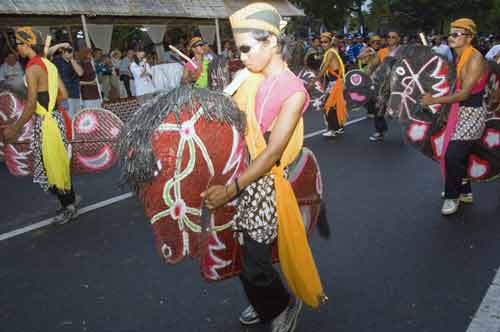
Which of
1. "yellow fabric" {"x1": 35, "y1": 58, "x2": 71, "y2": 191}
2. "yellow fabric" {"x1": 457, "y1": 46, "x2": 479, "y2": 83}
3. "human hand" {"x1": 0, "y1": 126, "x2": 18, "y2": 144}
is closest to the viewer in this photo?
"yellow fabric" {"x1": 457, "y1": 46, "x2": 479, "y2": 83}

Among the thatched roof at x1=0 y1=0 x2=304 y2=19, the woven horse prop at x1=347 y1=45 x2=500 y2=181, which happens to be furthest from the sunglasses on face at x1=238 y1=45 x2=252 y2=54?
the thatched roof at x1=0 y1=0 x2=304 y2=19

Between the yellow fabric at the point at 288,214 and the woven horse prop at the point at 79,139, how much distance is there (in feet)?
8.28

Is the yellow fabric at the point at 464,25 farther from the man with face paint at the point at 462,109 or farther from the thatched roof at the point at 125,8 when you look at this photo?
the thatched roof at the point at 125,8

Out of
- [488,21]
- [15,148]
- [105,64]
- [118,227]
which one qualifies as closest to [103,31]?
[105,64]

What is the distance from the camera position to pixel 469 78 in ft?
11.9

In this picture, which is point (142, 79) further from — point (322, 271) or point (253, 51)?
point (253, 51)

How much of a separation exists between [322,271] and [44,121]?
2907 mm

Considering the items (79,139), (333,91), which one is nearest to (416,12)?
(333,91)

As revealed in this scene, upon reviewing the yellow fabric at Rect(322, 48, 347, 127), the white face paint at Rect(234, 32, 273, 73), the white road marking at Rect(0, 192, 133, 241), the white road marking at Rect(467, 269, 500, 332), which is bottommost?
the white road marking at Rect(467, 269, 500, 332)

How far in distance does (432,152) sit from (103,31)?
36.8 ft

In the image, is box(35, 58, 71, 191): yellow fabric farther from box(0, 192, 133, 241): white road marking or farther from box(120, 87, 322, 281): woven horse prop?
box(120, 87, 322, 281): woven horse prop

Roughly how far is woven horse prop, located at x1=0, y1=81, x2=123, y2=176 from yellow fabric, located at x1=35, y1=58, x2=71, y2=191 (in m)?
0.19

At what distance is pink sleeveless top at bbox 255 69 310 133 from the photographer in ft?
6.44

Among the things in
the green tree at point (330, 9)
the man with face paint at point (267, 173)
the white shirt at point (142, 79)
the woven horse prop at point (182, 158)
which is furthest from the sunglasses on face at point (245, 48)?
the green tree at point (330, 9)
